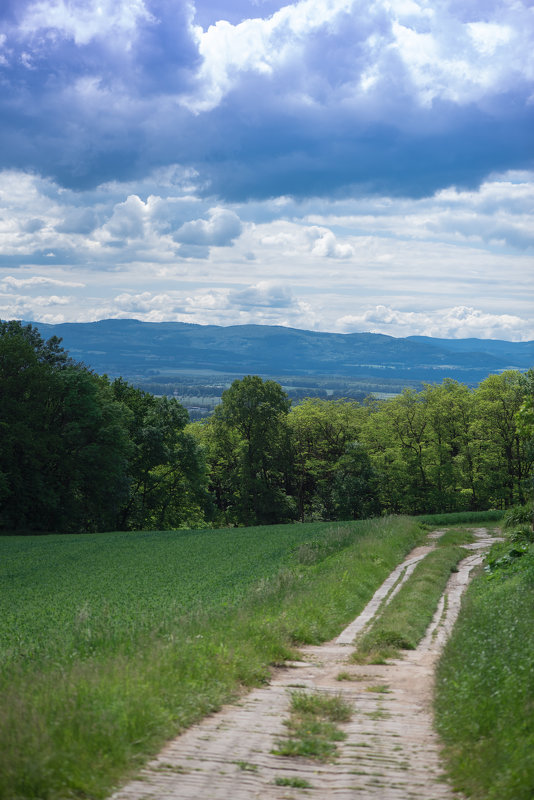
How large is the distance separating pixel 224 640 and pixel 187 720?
3697 millimetres

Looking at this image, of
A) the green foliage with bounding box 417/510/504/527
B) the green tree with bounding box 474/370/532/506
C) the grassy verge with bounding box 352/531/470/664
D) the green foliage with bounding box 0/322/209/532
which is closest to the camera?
the grassy verge with bounding box 352/531/470/664

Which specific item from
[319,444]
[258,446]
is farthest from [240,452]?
[319,444]

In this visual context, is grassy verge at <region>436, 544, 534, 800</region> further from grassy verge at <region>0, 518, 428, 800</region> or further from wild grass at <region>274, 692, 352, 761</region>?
grassy verge at <region>0, 518, 428, 800</region>

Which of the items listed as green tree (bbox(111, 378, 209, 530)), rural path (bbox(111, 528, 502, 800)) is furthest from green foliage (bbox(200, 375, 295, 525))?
rural path (bbox(111, 528, 502, 800))

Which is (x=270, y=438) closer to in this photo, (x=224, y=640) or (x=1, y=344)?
(x=1, y=344)

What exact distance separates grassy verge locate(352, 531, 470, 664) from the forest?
33257mm

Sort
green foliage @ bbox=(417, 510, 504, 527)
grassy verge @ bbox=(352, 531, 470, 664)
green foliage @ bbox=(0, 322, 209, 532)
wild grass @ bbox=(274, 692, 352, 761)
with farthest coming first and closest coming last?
A: green foliage @ bbox=(0, 322, 209, 532), green foliage @ bbox=(417, 510, 504, 527), grassy verge @ bbox=(352, 531, 470, 664), wild grass @ bbox=(274, 692, 352, 761)

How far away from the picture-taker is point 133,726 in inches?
281

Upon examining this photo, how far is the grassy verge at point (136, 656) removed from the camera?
627 centimetres

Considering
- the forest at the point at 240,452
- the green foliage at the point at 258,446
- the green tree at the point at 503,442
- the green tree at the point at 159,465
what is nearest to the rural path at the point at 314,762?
the forest at the point at 240,452

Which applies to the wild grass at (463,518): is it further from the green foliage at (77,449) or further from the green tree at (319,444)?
the green foliage at (77,449)

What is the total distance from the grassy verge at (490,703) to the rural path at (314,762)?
10.7 inches

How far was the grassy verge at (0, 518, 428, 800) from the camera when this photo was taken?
6273mm

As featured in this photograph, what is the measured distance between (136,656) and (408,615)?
7.42 meters
